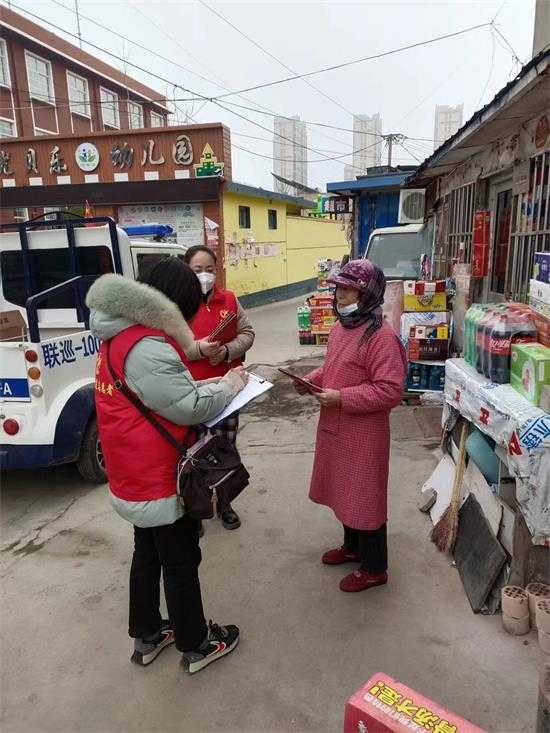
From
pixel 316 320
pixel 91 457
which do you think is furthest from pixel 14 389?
pixel 316 320

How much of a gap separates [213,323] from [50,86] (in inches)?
877

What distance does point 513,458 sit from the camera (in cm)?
213

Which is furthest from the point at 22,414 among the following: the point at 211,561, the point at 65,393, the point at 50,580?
the point at 211,561

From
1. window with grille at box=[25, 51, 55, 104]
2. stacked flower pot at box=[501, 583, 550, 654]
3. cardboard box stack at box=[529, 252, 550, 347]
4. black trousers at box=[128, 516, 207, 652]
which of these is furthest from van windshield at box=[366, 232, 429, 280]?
window with grille at box=[25, 51, 55, 104]

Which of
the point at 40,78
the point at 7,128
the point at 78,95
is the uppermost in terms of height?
the point at 78,95

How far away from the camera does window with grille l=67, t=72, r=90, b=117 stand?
71.4 ft

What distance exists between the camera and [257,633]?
94.2 inches

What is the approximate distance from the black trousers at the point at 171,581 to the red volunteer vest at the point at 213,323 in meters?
1.09

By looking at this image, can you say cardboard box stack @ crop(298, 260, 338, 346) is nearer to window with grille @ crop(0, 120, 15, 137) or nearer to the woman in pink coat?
the woman in pink coat

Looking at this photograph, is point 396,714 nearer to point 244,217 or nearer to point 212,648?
point 212,648

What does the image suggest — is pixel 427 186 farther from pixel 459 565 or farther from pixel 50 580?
pixel 50 580

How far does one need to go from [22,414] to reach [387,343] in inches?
103

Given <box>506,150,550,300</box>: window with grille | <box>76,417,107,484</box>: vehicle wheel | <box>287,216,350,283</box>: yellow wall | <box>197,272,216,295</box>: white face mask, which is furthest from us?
<box>287,216,350,283</box>: yellow wall

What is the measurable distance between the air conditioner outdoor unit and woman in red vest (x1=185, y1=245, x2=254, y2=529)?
20.8 feet
